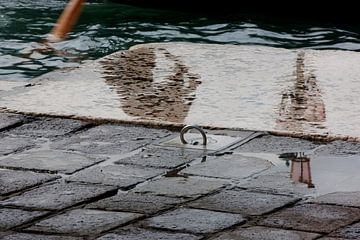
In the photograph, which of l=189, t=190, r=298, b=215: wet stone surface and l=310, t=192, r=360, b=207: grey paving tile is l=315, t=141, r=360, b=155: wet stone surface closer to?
l=310, t=192, r=360, b=207: grey paving tile

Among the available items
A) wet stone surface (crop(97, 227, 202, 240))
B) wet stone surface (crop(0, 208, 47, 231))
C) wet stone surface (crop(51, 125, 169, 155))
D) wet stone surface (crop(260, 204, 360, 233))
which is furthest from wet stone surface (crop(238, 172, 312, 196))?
wet stone surface (crop(0, 208, 47, 231))

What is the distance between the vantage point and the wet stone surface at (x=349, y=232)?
4309 millimetres

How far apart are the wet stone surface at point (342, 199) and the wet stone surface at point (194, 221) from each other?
1.58 feet

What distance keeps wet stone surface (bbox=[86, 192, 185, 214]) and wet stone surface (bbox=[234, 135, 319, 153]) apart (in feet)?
3.35

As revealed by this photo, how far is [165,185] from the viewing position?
5.20m

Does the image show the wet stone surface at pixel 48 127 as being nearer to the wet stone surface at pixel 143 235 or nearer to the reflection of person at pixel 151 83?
the reflection of person at pixel 151 83

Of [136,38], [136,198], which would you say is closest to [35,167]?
[136,198]

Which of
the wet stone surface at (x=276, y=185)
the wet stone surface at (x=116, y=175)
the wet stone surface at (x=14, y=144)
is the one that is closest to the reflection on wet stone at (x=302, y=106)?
the wet stone surface at (x=276, y=185)

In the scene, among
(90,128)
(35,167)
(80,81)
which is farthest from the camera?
(80,81)

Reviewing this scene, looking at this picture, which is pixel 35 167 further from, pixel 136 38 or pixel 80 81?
pixel 136 38

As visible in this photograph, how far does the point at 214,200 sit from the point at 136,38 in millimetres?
6532

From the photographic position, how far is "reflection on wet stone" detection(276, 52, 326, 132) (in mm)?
6449

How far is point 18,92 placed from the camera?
748 cm

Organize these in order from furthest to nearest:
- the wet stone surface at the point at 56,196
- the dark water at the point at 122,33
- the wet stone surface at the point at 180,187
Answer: the dark water at the point at 122,33
the wet stone surface at the point at 180,187
the wet stone surface at the point at 56,196
